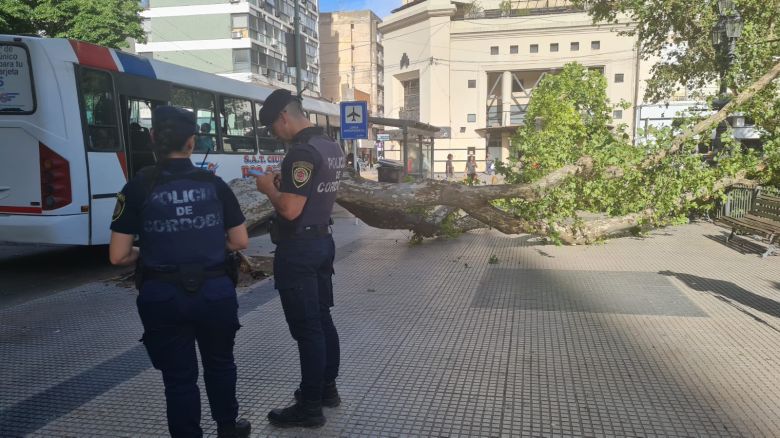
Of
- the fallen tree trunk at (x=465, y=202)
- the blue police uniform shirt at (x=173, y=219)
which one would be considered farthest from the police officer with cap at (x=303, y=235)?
the fallen tree trunk at (x=465, y=202)

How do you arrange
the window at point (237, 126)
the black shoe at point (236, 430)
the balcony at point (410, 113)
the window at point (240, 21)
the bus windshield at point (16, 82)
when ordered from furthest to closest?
1. the balcony at point (410, 113)
2. the window at point (240, 21)
3. the window at point (237, 126)
4. the bus windshield at point (16, 82)
5. the black shoe at point (236, 430)

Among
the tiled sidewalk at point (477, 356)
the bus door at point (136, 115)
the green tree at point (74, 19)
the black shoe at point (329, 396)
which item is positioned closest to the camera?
the tiled sidewalk at point (477, 356)

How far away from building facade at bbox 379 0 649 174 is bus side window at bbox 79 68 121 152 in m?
31.5

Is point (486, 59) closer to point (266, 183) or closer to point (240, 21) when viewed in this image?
point (240, 21)

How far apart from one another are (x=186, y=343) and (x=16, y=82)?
20.2ft

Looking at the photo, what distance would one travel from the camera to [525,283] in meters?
6.34

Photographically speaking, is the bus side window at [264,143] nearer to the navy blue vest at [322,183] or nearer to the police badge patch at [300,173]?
the navy blue vest at [322,183]

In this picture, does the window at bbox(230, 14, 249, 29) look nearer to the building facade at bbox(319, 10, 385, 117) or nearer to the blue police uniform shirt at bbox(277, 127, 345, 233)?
the building facade at bbox(319, 10, 385, 117)

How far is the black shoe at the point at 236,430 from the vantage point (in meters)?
2.76

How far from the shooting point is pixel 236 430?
9.30ft

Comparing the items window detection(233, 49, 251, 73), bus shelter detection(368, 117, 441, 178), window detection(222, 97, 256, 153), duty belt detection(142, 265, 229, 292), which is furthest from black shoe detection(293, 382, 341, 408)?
window detection(233, 49, 251, 73)

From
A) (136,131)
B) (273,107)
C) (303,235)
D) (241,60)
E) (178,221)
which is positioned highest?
(241,60)

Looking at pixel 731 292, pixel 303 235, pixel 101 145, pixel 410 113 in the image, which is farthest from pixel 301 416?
pixel 410 113

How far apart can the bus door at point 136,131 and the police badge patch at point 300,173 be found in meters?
5.89
